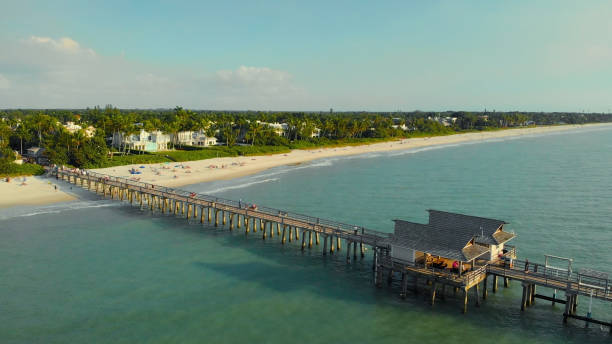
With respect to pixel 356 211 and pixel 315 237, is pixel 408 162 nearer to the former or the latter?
pixel 356 211

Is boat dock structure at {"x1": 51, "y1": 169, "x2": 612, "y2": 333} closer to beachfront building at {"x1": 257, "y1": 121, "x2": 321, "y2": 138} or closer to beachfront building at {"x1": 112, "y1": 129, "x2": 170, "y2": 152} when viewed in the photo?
beachfront building at {"x1": 112, "y1": 129, "x2": 170, "y2": 152}

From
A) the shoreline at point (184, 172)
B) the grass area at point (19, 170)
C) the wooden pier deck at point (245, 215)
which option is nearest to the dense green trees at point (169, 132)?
the grass area at point (19, 170)

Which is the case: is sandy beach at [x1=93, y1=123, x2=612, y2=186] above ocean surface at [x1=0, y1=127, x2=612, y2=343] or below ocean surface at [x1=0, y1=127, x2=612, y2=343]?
above

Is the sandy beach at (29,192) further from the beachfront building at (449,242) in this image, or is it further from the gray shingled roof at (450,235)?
the gray shingled roof at (450,235)

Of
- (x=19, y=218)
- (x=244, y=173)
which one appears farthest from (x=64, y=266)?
(x=244, y=173)

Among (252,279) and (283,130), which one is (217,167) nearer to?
(283,130)

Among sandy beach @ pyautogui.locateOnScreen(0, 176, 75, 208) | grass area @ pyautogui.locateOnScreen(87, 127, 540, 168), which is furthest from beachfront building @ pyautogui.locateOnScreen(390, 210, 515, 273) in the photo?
grass area @ pyautogui.locateOnScreen(87, 127, 540, 168)
